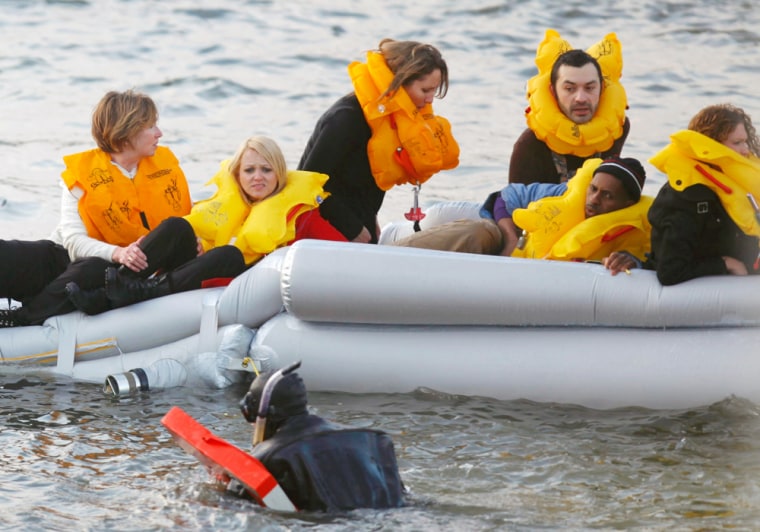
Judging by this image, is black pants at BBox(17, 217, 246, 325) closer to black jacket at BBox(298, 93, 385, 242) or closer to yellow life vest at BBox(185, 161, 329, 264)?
yellow life vest at BBox(185, 161, 329, 264)

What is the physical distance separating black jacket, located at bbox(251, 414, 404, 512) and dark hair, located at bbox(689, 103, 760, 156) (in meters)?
1.75

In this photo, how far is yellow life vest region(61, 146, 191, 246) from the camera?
4887 mm

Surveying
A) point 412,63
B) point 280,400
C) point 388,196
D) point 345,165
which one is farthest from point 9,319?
point 388,196

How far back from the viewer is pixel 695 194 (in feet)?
13.9

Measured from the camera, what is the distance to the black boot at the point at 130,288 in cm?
475

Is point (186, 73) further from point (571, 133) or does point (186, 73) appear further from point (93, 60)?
point (571, 133)

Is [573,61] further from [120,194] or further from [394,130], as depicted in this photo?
[120,194]

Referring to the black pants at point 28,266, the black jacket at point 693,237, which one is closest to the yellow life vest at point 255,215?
the black pants at point 28,266

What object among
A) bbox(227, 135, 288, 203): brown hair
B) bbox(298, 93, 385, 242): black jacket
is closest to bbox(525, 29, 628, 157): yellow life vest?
bbox(298, 93, 385, 242): black jacket

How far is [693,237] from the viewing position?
4.29 meters

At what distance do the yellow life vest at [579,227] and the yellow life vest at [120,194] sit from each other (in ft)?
4.65

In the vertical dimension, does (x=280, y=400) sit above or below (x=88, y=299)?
below

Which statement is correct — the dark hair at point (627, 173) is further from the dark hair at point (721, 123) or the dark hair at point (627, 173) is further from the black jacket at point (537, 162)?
the black jacket at point (537, 162)

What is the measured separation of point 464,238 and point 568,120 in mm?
690
